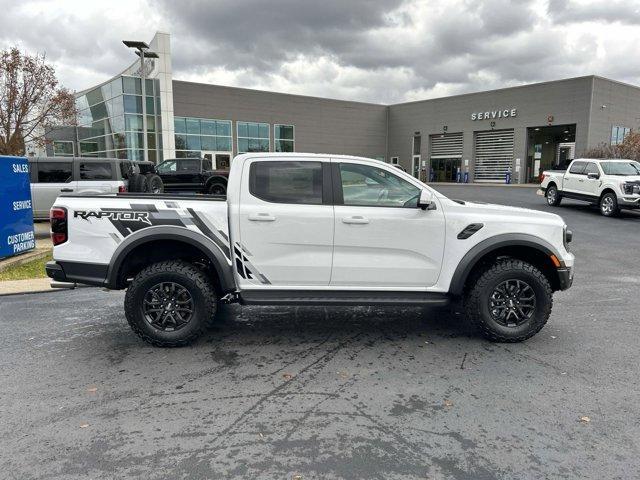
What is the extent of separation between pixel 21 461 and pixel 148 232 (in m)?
2.16

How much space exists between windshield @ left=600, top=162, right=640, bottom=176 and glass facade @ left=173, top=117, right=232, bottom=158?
103ft

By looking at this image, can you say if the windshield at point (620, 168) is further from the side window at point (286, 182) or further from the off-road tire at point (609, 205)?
the side window at point (286, 182)

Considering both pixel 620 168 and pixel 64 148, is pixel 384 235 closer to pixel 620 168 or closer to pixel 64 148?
pixel 620 168

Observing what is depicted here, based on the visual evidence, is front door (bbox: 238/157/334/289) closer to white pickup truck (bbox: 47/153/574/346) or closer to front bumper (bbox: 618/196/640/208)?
white pickup truck (bbox: 47/153/574/346)

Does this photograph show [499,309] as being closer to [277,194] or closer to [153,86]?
[277,194]

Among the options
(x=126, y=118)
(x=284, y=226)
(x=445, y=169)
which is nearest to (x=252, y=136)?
(x=126, y=118)

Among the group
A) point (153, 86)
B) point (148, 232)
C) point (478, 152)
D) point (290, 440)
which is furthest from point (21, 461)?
point (478, 152)

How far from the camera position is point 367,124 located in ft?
172

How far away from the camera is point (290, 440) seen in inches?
120

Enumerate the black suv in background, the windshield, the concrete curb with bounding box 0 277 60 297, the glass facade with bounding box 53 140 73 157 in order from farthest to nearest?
the glass facade with bounding box 53 140 73 157 < the black suv in background < the windshield < the concrete curb with bounding box 0 277 60 297

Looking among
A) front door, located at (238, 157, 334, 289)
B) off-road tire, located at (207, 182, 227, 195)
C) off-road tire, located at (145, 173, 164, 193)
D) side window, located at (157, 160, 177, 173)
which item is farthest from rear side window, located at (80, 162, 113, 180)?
front door, located at (238, 157, 334, 289)

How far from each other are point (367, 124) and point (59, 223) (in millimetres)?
50030

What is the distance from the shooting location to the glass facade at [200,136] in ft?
131

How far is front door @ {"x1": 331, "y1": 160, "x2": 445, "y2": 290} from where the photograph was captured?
4.53 m
